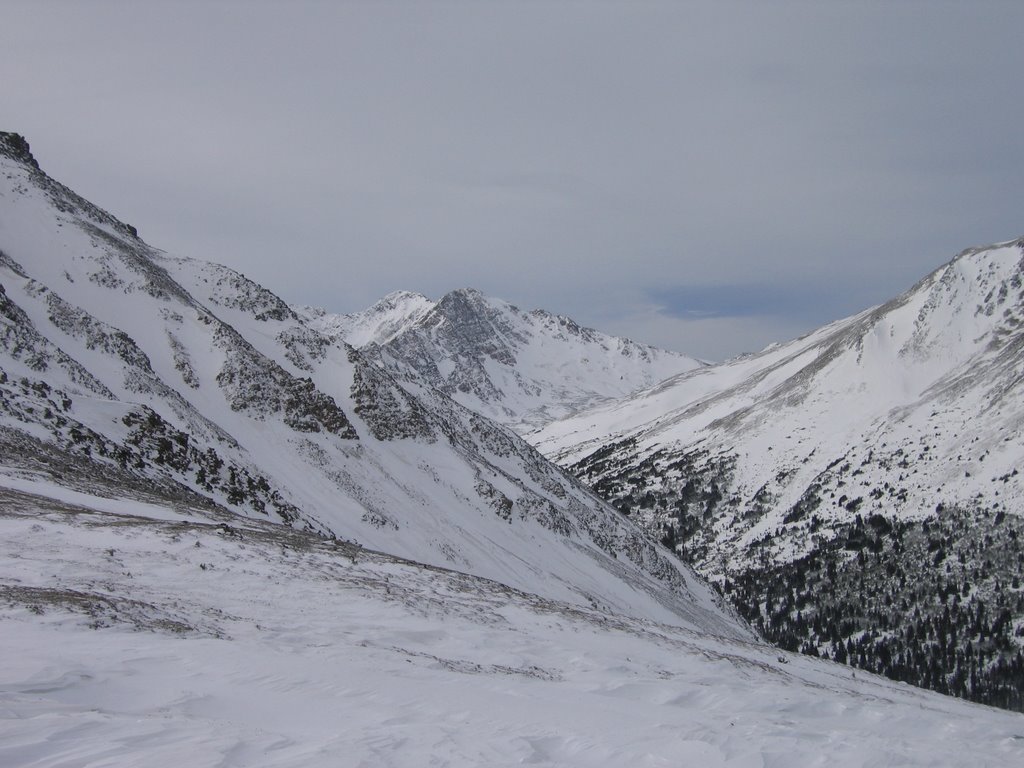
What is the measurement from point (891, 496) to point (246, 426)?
130m

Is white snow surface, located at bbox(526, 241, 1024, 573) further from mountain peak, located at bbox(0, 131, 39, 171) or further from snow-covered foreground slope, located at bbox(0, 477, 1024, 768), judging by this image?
mountain peak, located at bbox(0, 131, 39, 171)

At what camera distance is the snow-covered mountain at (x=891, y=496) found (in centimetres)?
10981

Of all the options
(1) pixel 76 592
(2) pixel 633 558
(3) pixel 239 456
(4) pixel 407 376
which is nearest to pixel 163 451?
(3) pixel 239 456

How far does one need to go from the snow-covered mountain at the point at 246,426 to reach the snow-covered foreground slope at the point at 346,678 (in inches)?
466

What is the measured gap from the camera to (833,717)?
50.5 ft

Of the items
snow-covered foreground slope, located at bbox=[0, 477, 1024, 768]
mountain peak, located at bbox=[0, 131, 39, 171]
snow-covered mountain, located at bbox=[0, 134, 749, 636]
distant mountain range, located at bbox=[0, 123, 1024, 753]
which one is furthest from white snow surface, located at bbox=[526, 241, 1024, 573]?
mountain peak, located at bbox=[0, 131, 39, 171]

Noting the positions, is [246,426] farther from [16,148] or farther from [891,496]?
[891,496]

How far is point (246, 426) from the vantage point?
5375 centimetres

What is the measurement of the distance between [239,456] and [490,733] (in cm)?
4096

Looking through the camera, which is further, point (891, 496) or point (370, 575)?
point (891, 496)

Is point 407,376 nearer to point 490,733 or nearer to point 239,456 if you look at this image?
point 239,456

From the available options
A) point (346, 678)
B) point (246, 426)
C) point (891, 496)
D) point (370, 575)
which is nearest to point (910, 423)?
point (891, 496)

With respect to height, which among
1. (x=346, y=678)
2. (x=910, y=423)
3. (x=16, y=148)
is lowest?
(x=346, y=678)

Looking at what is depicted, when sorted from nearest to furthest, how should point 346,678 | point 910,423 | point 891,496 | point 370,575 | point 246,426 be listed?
point 346,678, point 370,575, point 246,426, point 891,496, point 910,423
